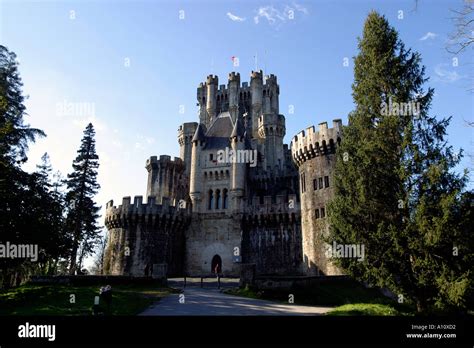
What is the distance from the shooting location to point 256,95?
62375 mm

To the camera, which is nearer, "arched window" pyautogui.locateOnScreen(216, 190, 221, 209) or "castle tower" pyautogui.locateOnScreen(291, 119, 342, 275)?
"castle tower" pyautogui.locateOnScreen(291, 119, 342, 275)

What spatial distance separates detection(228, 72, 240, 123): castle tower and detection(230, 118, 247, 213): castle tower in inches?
639

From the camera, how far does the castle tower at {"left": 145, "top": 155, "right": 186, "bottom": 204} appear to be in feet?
150

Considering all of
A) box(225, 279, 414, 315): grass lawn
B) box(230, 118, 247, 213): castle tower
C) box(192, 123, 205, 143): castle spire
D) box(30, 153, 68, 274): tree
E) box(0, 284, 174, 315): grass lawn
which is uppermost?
box(192, 123, 205, 143): castle spire

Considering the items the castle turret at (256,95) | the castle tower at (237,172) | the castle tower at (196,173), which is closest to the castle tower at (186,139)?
the castle tower at (196,173)

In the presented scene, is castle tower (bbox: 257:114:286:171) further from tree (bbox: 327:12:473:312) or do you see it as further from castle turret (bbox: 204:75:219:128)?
tree (bbox: 327:12:473:312)

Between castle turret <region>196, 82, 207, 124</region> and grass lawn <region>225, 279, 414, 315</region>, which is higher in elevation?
castle turret <region>196, 82, 207, 124</region>

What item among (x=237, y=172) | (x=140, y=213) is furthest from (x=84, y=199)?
(x=237, y=172)


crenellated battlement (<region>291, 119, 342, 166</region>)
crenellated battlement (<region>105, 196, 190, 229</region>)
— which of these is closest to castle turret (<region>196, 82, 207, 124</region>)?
crenellated battlement (<region>105, 196, 190, 229</region>)

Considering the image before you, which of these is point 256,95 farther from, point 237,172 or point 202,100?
point 237,172

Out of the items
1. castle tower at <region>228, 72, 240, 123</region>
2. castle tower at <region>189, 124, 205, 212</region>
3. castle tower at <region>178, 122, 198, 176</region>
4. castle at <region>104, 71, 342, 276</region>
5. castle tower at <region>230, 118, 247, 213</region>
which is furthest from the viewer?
castle tower at <region>228, 72, 240, 123</region>

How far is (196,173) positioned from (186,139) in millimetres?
8939

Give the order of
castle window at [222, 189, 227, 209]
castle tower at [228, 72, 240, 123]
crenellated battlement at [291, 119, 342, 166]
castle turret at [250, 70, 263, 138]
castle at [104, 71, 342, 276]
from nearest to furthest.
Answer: crenellated battlement at [291, 119, 342, 166] < castle at [104, 71, 342, 276] < castle window at [222, 189, 227, 209] < castle turret at [250, 70, 263, 138] < castle tower at [228, 72, 240, 123]

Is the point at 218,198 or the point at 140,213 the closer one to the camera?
the point at 140,213
